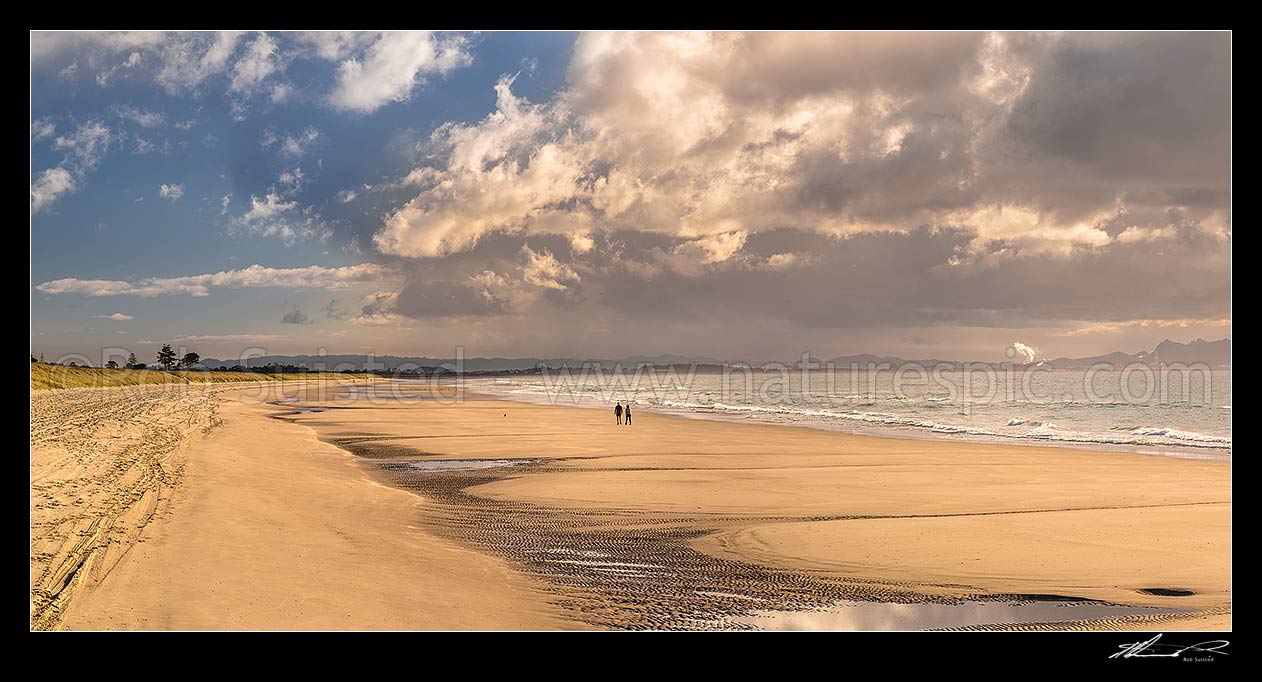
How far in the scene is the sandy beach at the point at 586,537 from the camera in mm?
8789

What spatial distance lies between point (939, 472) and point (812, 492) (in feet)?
19.0

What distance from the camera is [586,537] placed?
506 inches

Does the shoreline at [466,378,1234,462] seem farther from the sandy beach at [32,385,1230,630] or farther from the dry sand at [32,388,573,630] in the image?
the dry sand at [32,388,573,630]

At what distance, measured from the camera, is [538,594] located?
9.44 meters

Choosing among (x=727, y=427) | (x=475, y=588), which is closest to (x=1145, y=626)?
(x=475, y=588)

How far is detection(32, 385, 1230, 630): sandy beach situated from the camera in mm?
8789
